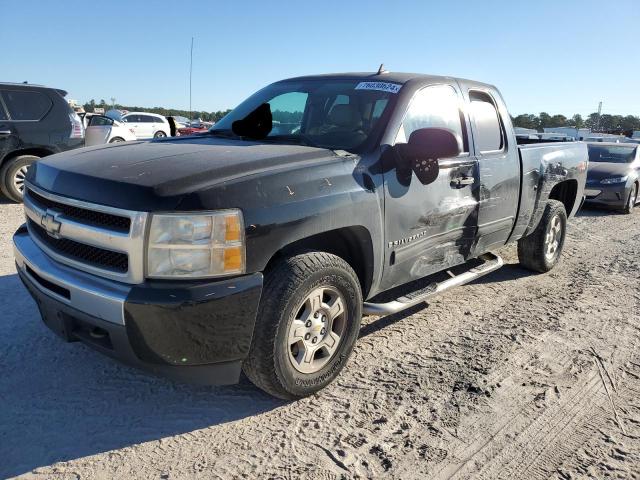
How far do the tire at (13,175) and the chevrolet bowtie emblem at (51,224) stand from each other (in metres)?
6.11

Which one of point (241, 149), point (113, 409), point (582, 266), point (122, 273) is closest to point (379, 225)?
point (241, 149)

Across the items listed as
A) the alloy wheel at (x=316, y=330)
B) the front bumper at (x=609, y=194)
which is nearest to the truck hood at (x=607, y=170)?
the front bumper at (x=609, y=194)

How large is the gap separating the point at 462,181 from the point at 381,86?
2.95 ft

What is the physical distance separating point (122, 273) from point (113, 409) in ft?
2.85

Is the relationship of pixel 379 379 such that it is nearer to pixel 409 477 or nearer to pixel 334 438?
pixel 334 438

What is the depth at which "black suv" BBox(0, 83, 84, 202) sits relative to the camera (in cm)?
807

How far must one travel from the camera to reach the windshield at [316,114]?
11.2 ft

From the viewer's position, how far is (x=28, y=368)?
3.14m

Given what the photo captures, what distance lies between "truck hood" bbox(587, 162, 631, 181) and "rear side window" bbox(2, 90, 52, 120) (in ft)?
33.4

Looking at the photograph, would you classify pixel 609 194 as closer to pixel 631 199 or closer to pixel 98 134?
pixel 631 199

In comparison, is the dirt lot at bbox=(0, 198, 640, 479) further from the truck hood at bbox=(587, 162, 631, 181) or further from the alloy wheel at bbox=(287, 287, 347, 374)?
the truck hood at bbox=(587, 162, 631, 181)

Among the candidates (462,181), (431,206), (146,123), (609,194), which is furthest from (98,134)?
(146,123)

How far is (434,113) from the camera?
3764mm

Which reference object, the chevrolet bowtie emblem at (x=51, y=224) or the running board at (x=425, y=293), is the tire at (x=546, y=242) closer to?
the running board at (x=425, y=293)
